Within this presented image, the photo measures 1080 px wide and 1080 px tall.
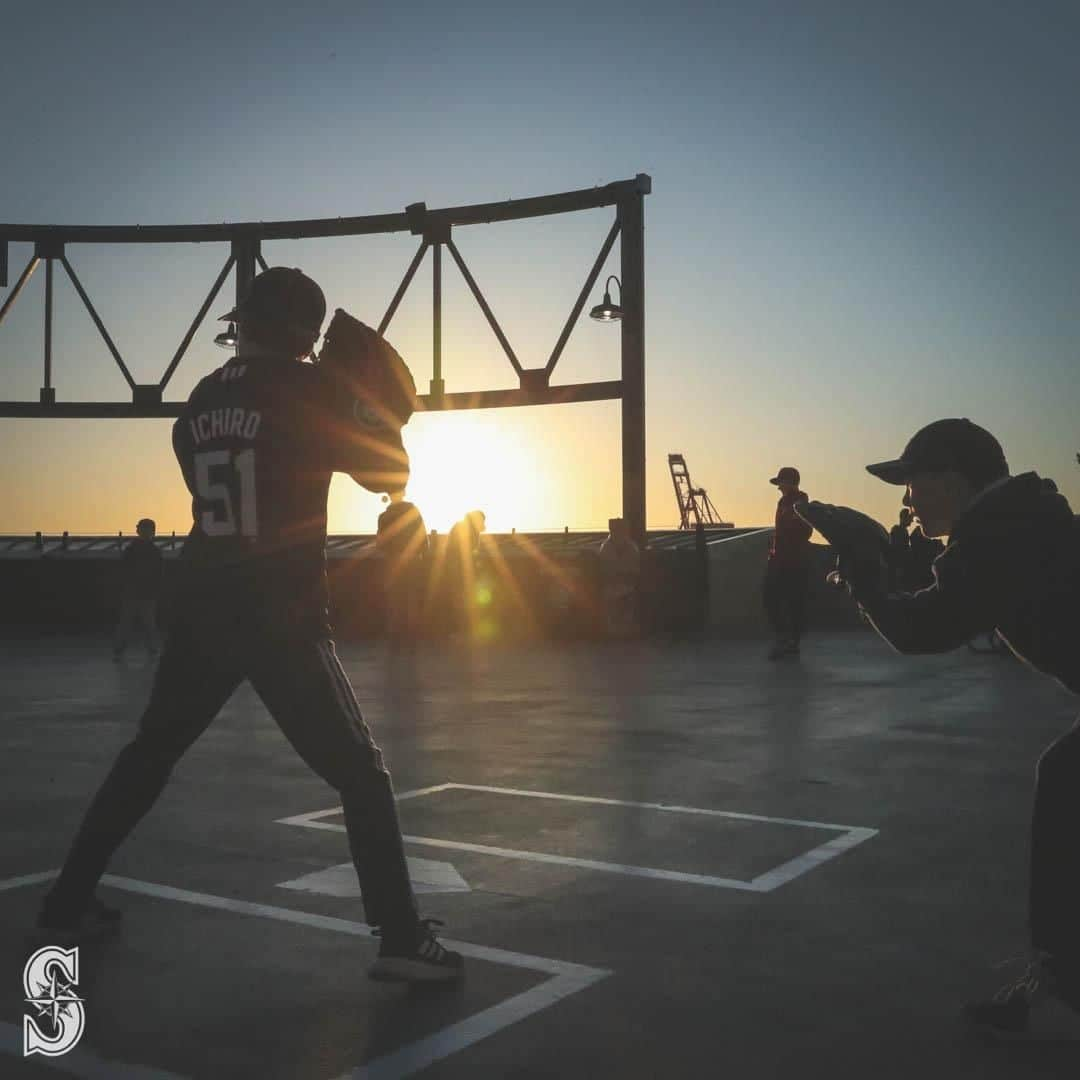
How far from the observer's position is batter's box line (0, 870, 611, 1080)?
281 centimetres

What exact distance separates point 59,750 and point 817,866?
17.0 feet

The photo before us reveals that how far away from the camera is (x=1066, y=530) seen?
286 centimetres

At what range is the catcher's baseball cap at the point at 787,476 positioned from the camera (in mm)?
13734

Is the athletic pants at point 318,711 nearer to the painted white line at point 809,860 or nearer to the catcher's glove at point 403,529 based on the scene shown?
the catcher's glove at point 403,529

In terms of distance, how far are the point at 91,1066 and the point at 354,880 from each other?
1.71 m

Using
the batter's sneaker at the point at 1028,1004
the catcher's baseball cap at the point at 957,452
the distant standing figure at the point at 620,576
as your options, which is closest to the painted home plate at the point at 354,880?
the batter's sneaker at the point at 1028,1004

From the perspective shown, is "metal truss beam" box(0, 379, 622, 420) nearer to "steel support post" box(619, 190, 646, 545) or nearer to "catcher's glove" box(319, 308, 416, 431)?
"steel support post" box(619, 190, 646, 545)

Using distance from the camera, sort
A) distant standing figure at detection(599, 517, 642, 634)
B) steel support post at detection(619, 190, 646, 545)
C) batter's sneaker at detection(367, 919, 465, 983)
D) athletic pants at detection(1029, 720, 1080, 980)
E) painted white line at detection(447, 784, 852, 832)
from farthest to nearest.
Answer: steel support post at detection(619, 190, 646, 545) → distant standing figure at detection(599, 517, 642, 634) → painted white line at detection(447, 784, 852, 832) → batter's sneaker at detection(367, 919, 465, 983) → athletic pants at detection(1029, 720, 1080, 980)

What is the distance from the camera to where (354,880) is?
451 centimetres

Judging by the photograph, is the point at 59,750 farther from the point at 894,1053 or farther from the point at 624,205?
the point at 624,205

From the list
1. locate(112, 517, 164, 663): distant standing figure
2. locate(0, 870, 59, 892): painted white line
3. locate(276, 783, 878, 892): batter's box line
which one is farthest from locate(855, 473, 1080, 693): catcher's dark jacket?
locate(112, 517, 164, 663): distant standing figure

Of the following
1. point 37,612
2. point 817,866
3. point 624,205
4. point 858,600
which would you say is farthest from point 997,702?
point 37,612

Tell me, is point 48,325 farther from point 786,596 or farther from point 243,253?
point 786,596

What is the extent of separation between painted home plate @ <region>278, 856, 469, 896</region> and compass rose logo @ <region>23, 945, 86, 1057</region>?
0.95 metres
